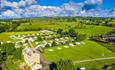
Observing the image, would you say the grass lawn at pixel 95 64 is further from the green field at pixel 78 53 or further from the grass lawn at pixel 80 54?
the green field at pixel 78 53

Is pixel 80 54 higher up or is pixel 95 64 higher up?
pixel 95 64

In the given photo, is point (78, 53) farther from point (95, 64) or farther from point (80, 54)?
point (95, 64)

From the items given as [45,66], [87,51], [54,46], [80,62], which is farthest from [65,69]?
[54,46]

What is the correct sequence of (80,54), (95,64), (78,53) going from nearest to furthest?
(95,64), (80,54), (78,53)

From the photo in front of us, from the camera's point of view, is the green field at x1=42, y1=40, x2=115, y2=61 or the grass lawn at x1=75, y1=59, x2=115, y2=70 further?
the green field at x1=42, y1=40, x2=115, y2=61

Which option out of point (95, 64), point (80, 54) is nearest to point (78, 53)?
point (80, 54)

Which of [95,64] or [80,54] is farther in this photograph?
[80,54]

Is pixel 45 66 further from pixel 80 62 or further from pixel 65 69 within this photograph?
pixel 80 62

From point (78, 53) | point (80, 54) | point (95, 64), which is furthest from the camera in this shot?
point (78, 53)

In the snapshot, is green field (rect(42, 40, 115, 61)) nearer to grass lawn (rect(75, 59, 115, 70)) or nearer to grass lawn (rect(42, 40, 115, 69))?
grass lawn (rect(42, 40, 115, 69))

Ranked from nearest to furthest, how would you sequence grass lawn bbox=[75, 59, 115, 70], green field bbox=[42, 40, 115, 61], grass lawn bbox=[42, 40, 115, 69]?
grass lawn bbox=[75, 59, 115, 70] < grass lawn bbox=[42, 40, 115, 69] < green field bbox=[42, 40, 115, 61]

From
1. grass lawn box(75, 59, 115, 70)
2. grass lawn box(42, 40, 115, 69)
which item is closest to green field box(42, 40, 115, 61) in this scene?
grass lawn box(42, 40, 115, 69)

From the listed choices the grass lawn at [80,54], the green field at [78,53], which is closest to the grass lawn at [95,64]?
the grass lawn at [80,54]
